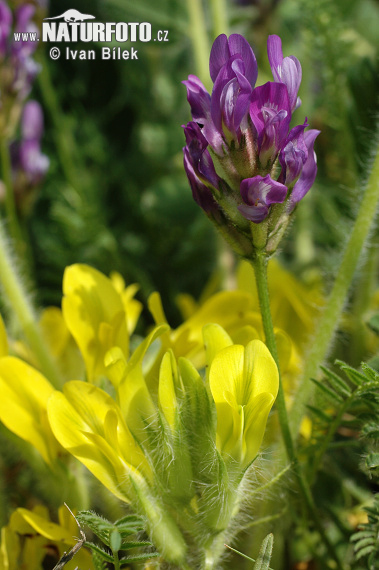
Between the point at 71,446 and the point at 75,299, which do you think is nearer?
the point at 71,446

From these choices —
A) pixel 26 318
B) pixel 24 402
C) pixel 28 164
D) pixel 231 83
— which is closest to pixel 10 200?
pixel 28 164

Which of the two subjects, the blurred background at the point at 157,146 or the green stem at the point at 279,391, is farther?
the blurred background at the point at 157,146

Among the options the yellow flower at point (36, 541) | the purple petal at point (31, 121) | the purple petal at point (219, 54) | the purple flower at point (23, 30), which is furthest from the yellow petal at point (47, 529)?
the purple petal at point (31, 121)

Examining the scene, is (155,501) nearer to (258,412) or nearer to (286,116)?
(258,412)

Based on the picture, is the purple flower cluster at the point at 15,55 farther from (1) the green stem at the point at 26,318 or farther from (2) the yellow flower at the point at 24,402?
(2) the yellow flower at the point at 24,402

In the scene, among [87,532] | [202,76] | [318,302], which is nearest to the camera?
[87,532]

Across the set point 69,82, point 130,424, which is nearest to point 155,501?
point 130,424

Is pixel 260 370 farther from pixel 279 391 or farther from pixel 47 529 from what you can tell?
pixel 47 529

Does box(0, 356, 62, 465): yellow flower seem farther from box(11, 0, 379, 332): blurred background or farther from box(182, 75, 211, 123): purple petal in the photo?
box(11, 0, 379, 332): blurred background
